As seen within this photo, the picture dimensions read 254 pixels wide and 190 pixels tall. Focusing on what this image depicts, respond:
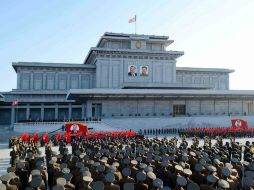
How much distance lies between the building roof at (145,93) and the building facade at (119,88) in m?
0.15

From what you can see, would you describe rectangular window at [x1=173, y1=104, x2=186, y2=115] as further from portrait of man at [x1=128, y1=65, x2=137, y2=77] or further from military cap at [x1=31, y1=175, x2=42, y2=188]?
military cap at [x1=31, y1=175, x2=42, y2=188]

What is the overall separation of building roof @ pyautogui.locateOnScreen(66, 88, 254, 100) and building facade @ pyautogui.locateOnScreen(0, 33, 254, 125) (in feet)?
0.51

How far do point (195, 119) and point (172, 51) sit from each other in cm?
2078

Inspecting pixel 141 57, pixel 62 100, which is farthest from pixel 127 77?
pixel 62 100

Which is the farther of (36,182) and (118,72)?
(118,72)

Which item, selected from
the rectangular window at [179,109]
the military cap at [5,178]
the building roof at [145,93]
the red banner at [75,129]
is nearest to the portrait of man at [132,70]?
the rectangular window at [179,109]

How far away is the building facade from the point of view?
155 ft

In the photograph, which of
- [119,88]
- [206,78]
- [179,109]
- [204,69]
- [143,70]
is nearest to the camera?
[179,109]

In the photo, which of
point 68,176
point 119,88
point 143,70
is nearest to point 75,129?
point 68,176

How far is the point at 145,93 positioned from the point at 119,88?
10.6 m

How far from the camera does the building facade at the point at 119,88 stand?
1865 inches

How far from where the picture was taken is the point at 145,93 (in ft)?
148

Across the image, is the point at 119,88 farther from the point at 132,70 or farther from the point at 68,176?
the point at 68,176

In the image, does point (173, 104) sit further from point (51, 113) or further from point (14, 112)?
point (14, 112)
